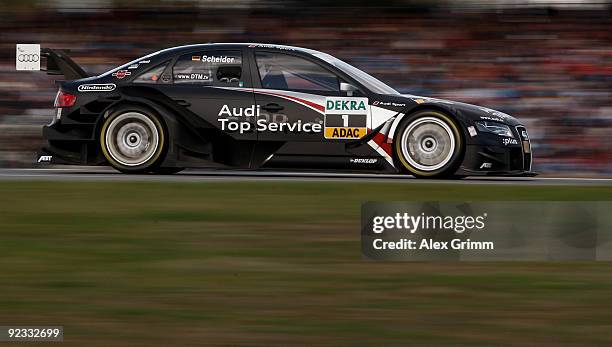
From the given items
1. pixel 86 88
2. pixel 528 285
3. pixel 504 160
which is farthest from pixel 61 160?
pixel 528 285

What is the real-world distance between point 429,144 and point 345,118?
82 cm

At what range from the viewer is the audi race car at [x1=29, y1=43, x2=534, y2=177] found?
11.5m

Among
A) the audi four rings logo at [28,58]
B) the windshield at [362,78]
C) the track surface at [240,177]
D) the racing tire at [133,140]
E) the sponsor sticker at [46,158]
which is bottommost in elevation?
the track surface at [240,177]

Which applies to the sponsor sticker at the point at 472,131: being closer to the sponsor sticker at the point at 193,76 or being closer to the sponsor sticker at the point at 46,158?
the sponsor sticker at the point at 193,76

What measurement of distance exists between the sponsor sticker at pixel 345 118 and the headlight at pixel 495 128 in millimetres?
1066

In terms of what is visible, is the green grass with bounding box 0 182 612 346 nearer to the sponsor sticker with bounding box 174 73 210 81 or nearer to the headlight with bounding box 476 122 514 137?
the headlight with bounding box 476 122 514 137

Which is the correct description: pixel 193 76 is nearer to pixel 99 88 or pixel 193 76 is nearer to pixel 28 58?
pixel 99 88

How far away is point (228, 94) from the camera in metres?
11.7

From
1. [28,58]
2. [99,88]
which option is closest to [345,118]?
[99,88]

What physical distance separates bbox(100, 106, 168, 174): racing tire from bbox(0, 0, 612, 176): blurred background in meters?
3.67

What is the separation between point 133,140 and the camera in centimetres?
1184

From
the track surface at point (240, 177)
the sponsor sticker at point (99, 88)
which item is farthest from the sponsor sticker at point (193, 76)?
the track surface at point (240, 177)

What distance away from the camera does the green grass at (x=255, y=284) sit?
5.71m

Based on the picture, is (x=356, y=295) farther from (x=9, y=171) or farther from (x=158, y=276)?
(x=9, y=171)
